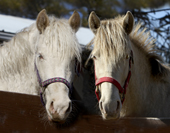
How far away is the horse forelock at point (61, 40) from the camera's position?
7.45 ft

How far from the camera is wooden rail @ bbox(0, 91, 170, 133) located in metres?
1.63

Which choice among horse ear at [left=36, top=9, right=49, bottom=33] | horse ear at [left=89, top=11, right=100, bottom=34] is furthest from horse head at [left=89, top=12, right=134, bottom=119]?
horse ear at [left=36, top=9, right=49, bottom=33]

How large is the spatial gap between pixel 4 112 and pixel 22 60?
3.48 ft

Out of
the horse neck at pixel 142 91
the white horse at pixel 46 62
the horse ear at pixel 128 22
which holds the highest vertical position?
the horse ear at pixel 128 22

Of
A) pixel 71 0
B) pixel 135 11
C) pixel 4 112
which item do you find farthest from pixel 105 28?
pixel 71 0

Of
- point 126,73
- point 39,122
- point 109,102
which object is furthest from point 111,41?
point 39,122

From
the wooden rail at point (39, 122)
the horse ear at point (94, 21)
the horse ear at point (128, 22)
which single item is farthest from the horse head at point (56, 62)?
the horse ear at point (128, 22)

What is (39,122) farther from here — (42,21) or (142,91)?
(142,91)

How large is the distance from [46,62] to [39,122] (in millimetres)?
694

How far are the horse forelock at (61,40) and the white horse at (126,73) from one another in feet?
0.79

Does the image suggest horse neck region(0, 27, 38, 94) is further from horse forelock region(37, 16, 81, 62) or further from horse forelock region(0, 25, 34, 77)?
horse forelock region(37, 16, 81, 62)

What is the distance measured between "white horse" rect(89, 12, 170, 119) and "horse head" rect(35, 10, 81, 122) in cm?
28

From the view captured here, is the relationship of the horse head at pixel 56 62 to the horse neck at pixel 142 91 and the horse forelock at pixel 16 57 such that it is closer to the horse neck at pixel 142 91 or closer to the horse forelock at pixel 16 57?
the horse forelock at pixel 16 57

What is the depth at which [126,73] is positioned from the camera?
7.61 feet
